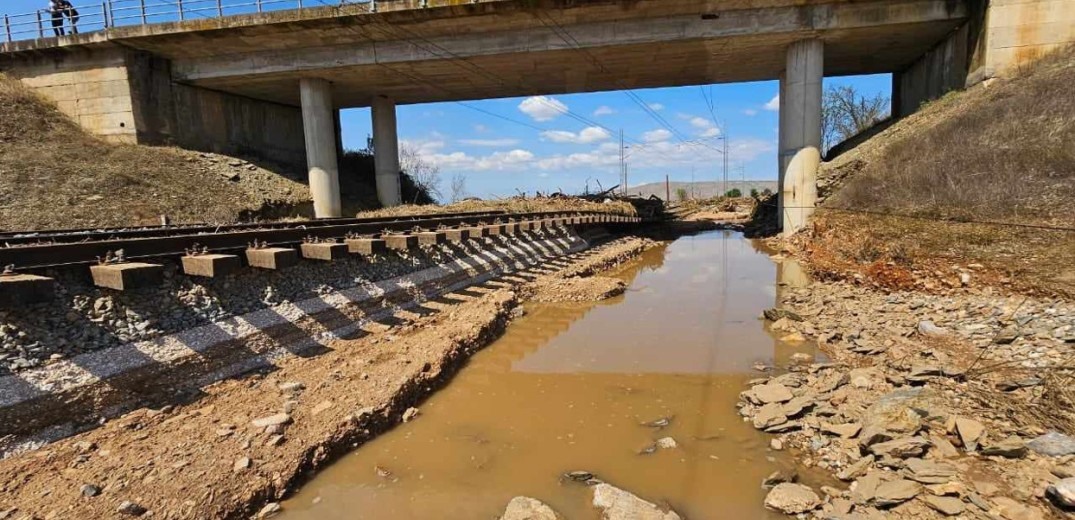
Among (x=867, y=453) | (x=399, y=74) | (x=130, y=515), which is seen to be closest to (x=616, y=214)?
(x=399, y=74)

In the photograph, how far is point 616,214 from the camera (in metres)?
24.2

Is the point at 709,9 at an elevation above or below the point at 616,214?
above

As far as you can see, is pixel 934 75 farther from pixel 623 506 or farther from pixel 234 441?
pixel 234 441

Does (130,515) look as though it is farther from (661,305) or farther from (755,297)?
(755,297)

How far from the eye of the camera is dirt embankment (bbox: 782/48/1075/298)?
25.4 ft

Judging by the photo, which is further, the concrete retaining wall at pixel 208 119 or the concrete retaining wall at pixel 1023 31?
the concrete retaining wall at pixel 208 119

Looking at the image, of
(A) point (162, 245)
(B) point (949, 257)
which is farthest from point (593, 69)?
(A) point (162, 245)

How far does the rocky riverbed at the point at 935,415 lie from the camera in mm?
3264

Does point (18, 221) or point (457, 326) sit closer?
point (457, 326)

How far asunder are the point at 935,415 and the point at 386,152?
2574 centimetres

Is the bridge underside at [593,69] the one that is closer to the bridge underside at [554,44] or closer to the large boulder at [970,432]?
the bridge underside at [554,44]

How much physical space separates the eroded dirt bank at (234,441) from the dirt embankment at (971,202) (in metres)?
8.02

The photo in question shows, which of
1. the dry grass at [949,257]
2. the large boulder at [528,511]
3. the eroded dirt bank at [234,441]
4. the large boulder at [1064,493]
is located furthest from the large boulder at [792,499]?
the dry grass at [949,257]

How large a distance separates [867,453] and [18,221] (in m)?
19.9
